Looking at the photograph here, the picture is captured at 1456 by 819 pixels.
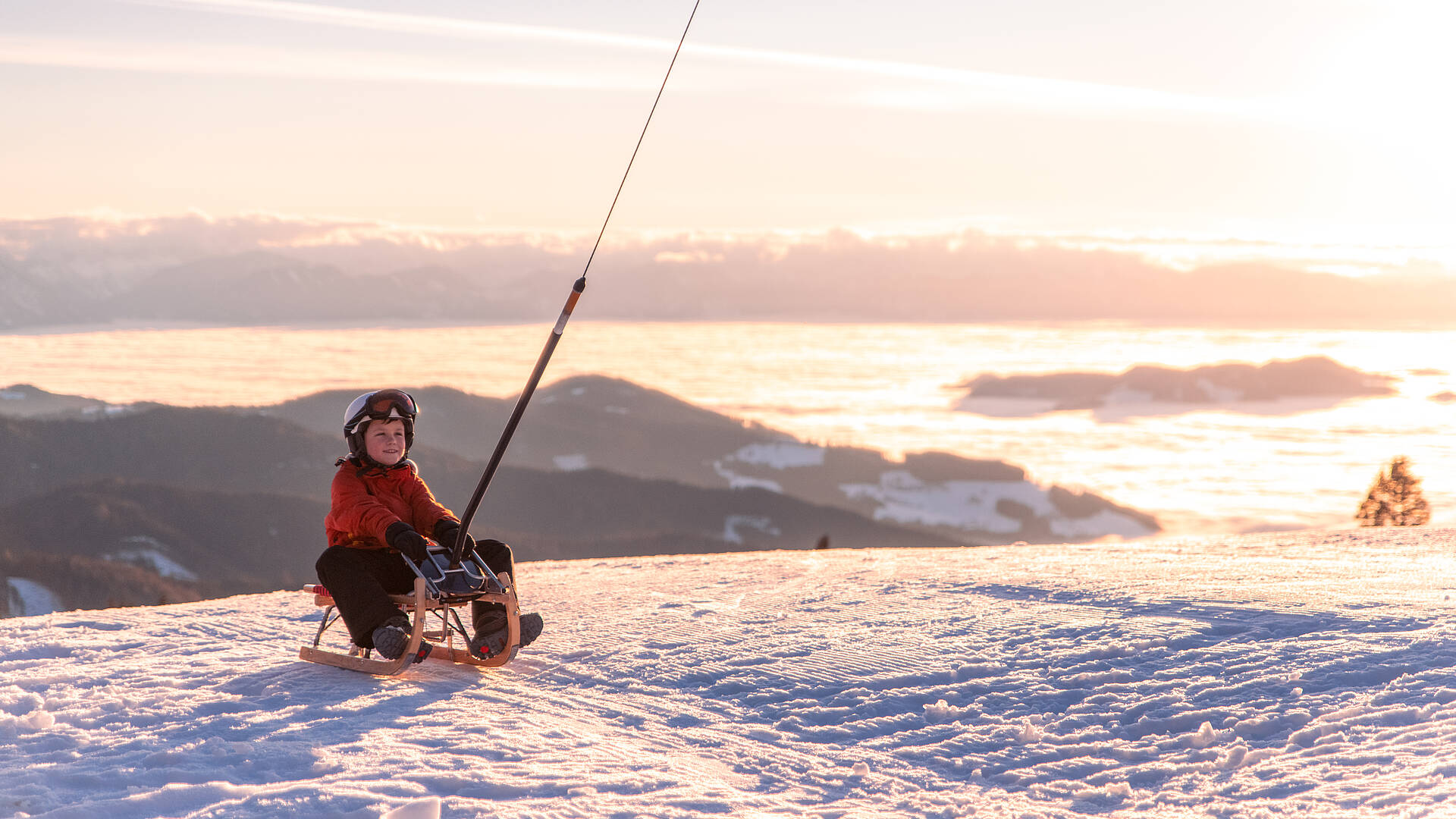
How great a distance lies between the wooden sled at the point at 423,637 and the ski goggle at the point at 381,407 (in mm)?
1106

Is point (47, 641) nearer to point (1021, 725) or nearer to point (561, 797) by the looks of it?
point (561, 797)

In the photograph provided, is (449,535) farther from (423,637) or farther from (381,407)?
(381,407)

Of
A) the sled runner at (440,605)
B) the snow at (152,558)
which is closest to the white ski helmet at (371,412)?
the sled runner at (440,605)

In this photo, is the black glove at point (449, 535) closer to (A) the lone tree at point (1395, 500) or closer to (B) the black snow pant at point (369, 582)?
(B) the black snow pant at point (369, 582)

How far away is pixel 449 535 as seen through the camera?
6.81 metres

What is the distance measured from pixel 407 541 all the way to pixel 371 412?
0.99 meters

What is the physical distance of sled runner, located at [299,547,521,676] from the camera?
6.38 metres

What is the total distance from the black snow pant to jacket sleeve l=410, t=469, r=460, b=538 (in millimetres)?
238

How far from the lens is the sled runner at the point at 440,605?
6.38 meters

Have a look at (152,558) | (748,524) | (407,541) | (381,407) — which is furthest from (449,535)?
(748,524)

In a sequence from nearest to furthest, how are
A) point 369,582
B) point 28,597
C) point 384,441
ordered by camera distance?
point 369,582 < point 384,441 < point 28,597

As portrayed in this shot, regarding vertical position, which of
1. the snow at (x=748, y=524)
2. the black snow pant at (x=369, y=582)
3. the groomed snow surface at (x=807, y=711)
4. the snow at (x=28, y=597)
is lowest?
the snow at (x=28, y=597)

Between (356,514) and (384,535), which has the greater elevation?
(356,514)

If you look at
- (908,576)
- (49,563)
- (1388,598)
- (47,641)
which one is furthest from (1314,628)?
(49,563)
